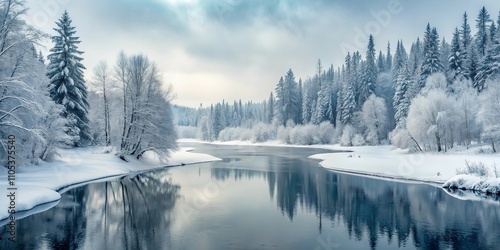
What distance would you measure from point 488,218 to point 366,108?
61025 mm

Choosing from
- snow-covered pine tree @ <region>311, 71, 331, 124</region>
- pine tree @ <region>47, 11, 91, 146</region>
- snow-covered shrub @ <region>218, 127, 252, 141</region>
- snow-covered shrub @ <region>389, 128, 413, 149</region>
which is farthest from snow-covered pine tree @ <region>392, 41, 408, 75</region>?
pine tree @ <region>47, 11, 91, 146</region>

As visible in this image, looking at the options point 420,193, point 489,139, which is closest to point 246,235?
point 420,193

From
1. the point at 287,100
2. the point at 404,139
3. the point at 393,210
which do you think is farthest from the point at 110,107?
the point at 287,100

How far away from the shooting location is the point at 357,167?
40.1 meters

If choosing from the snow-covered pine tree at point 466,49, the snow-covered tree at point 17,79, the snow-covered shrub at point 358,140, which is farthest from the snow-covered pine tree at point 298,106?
the snow-covered tree at point 17,79

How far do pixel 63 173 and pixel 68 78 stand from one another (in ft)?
64.4

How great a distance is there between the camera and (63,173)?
30.0m

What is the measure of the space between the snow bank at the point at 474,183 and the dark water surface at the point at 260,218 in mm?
1421

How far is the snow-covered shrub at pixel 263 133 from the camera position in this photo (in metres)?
117

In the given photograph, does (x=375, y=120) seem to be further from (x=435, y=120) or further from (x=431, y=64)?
(x=435, y=120)

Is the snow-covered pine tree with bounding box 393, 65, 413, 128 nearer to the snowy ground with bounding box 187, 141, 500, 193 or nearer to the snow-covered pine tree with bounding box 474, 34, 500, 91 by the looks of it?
the snow-covered pine tree with bounding box 474, 34, 500, 91

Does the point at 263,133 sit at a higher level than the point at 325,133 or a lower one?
higher

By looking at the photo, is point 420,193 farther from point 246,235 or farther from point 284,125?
point 284,125

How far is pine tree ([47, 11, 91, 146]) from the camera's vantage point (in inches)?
1736
